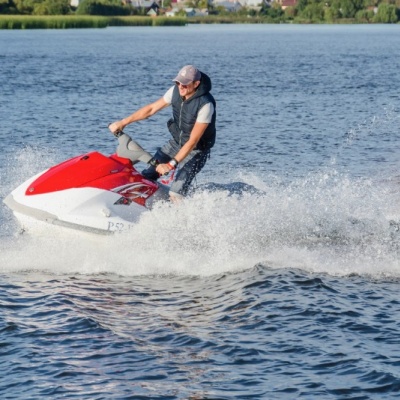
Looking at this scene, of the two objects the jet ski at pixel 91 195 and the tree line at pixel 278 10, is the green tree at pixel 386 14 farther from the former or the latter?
the jet ski at pixel 91 195

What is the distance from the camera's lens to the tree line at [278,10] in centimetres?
10188

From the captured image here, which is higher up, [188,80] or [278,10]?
[188,80]

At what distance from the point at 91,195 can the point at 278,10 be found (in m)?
152

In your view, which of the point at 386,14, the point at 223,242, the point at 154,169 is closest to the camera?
the point at 223,242

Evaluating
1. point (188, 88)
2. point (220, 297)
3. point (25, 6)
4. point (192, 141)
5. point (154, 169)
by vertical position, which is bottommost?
point (220, 297)

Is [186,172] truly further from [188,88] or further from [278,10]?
[278,10]

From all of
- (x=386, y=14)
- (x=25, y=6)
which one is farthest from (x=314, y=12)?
(x=25, y=6)

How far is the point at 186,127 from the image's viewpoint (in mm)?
10391

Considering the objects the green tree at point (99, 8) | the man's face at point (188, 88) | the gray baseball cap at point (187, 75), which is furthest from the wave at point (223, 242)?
the green tree at point (99, 8)

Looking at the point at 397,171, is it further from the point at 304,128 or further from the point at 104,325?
the point at 104,325

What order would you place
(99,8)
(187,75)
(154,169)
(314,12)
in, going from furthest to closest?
(314,12) < (99,8) < (154,169) < (187,75)

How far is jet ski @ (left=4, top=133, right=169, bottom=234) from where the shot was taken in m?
9.96

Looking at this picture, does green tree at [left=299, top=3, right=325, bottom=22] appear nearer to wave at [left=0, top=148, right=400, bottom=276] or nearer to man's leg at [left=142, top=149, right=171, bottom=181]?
wave at [left=0, top=148, right=400, bottom=276]

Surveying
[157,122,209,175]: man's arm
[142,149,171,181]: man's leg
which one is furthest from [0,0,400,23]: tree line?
[157,122,209,175]: man's arm
